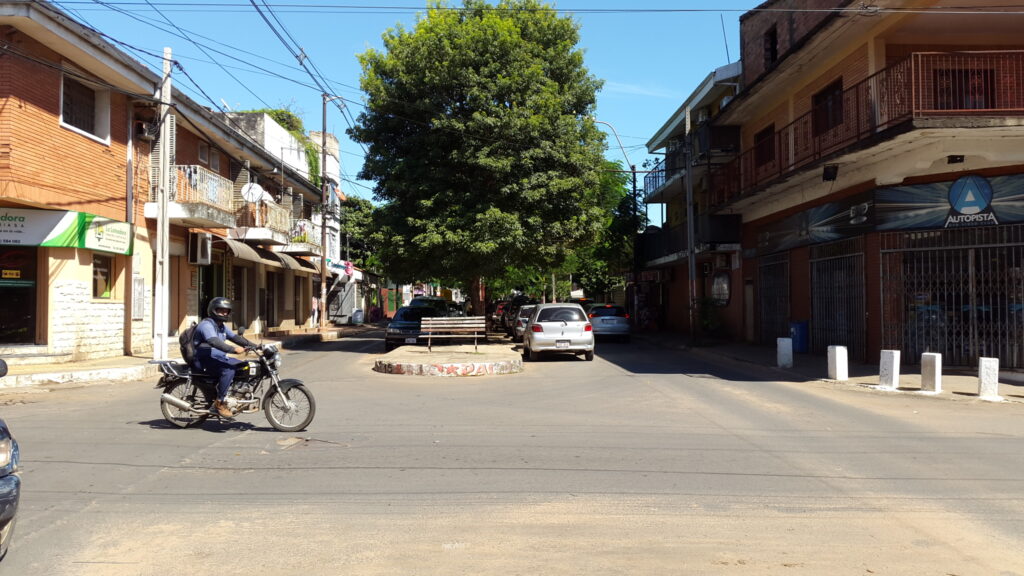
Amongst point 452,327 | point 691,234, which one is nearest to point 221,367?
point 452,327

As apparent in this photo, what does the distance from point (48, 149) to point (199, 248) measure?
6.43 metres

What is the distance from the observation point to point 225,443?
318 inches

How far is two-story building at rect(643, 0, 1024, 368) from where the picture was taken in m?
14.6

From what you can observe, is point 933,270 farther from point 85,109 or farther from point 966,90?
point 85,109

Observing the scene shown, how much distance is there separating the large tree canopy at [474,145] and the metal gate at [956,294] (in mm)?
9835

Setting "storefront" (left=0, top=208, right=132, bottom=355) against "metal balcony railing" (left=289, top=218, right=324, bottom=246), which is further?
"metal balcony railing" (left=289, top=218, right=324, bottom=246)

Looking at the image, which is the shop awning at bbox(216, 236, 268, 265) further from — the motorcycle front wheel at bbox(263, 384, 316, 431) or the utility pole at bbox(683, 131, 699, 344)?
the motorcycle front wheel at bbox(263, 384, 316, 431)

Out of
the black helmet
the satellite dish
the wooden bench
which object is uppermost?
the satellite dish

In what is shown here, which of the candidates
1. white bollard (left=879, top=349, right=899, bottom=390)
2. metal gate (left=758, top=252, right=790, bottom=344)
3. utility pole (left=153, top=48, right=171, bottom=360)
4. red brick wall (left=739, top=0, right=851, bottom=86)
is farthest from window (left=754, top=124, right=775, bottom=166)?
utility pole (left=153, top=48, right=171, bottom=360)

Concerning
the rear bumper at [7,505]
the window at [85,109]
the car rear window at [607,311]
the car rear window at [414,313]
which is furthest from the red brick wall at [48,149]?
the car rear window at [607,311]

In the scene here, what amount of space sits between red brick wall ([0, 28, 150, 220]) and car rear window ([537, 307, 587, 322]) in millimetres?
11126

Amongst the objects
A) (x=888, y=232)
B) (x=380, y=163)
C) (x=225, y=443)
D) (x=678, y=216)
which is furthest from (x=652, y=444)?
(x=678, y=216)

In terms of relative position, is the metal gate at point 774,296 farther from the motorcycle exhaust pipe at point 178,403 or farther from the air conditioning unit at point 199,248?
the motorcycle exhaust pipe at point 178,403

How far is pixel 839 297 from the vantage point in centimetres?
1814
